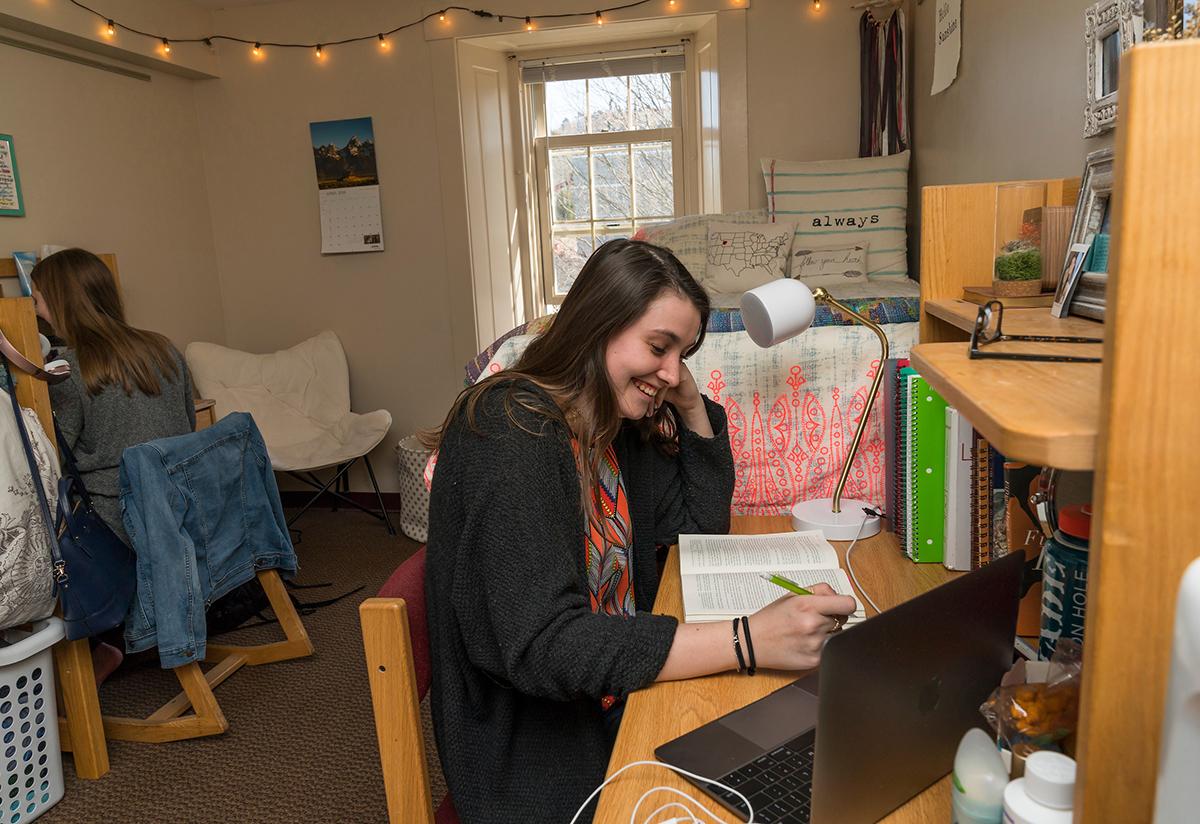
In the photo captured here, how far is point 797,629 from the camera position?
999 mm

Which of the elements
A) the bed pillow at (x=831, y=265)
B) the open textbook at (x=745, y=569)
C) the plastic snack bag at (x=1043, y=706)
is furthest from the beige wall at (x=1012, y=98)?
the plastic snack bag at (x=1043, y=706)

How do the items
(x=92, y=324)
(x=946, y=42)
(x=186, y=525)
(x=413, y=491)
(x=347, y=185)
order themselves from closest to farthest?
(x=186, y=525) < (x=92, y=324) < (x=946, y=42) < (x=413, y=491) < (x=347, y=185)

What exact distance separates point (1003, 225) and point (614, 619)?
82 cm

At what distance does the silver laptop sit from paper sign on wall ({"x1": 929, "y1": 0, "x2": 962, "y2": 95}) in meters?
2.29

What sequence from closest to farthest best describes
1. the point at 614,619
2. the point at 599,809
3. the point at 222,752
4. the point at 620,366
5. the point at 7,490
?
the point at 599,809
the point at 614,619
the point at 620,366
the point at 7,490
the point at 222,752

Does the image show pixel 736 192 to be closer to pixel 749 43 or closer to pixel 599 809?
pixel 749 43

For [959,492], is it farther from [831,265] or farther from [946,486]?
[831,265]

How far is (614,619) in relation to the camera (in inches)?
39.8

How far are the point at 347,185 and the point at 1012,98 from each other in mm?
3107

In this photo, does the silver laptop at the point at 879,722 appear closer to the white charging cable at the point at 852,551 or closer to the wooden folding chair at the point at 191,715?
the white charging cable at the point at 852,551

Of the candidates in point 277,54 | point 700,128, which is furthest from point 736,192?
point 277,54

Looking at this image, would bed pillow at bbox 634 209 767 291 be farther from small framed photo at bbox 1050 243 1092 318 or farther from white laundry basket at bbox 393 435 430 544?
small framed photo at bbox 1050 243 1092 318

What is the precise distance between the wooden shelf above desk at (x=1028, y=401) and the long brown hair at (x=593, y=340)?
19.9 inches

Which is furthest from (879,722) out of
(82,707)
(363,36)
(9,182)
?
(363,36)
